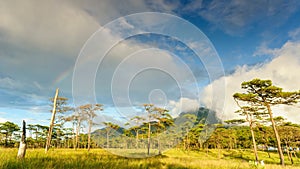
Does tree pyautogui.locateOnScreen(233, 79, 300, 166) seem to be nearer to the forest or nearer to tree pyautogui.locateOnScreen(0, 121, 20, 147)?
the forest

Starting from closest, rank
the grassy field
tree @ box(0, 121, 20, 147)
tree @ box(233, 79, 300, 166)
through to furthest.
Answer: the grassy field → tree @ box(233, 79, 300, 166) → tree @ box(0, 121, 20, 147)

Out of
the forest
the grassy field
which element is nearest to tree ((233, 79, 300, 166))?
the forest

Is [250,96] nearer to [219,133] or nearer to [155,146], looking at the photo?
[155,146]

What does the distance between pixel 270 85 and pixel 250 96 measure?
2.39 metres

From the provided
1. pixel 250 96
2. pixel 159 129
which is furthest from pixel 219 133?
pixel 159 129

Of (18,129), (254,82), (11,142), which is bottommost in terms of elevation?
(11,142)

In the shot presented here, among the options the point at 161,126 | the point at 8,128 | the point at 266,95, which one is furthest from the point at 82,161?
the point at 8,128

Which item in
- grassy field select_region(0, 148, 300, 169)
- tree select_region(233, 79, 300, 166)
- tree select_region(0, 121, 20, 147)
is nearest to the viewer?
grassy field select_region(0, 148, 300, 169)

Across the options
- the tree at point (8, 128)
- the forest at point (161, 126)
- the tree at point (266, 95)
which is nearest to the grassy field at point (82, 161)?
the forest at point (161, 126)

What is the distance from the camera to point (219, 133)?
40.4 metres

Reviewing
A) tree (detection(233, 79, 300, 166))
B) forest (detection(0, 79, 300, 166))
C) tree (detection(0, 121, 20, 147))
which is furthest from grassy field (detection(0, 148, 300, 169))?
tree (detection(0, 121, 20, 147))

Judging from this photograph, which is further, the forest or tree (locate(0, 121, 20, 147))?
tree (locate(0, 121, 20, 147))

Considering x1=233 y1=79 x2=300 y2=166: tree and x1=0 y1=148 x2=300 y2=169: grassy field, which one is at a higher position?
x1=233 y1=79 x2=300 y2=166: tree

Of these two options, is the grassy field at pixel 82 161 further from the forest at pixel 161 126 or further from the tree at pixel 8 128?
the tree at pixel 8 128
